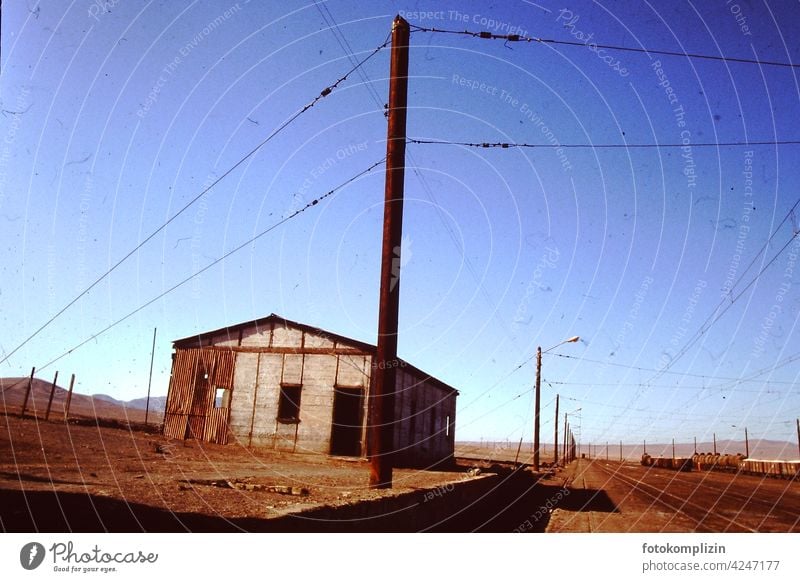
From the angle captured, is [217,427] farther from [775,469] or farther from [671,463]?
[671,463]

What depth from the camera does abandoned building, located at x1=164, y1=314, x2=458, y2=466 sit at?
65.0ft

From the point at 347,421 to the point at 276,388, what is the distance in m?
3.43

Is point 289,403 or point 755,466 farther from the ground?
point 289,403

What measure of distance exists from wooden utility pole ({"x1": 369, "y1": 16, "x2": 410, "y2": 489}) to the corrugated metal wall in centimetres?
1472

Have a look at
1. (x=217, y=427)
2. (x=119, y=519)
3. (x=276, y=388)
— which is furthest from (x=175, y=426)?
(x=119, y=519)

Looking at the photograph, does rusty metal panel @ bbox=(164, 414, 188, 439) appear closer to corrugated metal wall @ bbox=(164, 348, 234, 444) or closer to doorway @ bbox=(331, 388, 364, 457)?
corrugated metal wall @ bbox=(164, 348, 234, 444)

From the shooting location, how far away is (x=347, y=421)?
20859 millimetres

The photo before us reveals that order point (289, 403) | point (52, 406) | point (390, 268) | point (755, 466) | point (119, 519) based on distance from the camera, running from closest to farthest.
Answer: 1. point (119, 519)
2. point (390, 268)
3. point (289, 403)
4. point (755, 466)
5. point (52, 406)

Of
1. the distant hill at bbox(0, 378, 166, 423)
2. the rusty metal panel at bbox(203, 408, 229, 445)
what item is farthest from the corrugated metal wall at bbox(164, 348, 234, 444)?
the distant hill at bbox(0, 378, 166, 423)

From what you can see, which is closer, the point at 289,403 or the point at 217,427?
the point at 289,403

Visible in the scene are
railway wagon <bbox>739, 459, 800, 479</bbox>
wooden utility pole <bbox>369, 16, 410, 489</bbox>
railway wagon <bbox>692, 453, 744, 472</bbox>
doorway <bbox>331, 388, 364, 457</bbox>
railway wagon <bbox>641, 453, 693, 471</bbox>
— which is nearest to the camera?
wooden utility pole <bbox>369, 16, 410, 489</bbox>

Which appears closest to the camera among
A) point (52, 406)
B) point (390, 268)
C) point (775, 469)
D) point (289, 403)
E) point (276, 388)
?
point (390, 268)

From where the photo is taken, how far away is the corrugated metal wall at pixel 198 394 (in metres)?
20.8
